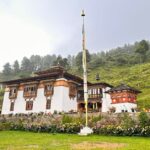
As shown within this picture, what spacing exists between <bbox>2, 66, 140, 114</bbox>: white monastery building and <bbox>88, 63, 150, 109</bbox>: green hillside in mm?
13763

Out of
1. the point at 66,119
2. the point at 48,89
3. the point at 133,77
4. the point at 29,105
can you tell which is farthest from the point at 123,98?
the point at 133,77

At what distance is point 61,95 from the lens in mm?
50656

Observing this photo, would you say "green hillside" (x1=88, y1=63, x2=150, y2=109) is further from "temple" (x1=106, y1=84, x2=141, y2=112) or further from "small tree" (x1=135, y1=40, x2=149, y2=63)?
"temple" (x1=106, y1=84, x2=141, y2=112)

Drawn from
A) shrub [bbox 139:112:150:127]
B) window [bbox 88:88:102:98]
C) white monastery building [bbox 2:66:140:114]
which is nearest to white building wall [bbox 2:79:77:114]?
white monastery building [bbox 2:66:140:114]

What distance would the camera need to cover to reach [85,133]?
27.2 m

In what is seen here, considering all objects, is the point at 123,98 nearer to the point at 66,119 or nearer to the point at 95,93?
the point at 95,93

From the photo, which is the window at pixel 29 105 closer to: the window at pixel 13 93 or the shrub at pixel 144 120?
the window at pixel 13 93

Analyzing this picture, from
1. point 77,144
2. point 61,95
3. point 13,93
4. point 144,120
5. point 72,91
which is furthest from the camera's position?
point 13,93

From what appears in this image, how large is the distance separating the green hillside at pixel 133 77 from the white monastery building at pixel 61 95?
13.8 m

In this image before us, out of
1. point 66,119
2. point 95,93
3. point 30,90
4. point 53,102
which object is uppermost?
point 30,90

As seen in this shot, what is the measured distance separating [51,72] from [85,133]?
28.9 meters

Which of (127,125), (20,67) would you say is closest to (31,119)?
(127,125)

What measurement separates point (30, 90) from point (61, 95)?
8.23 meters

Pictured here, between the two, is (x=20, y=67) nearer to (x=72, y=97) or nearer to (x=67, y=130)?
(x=72, y=97)
